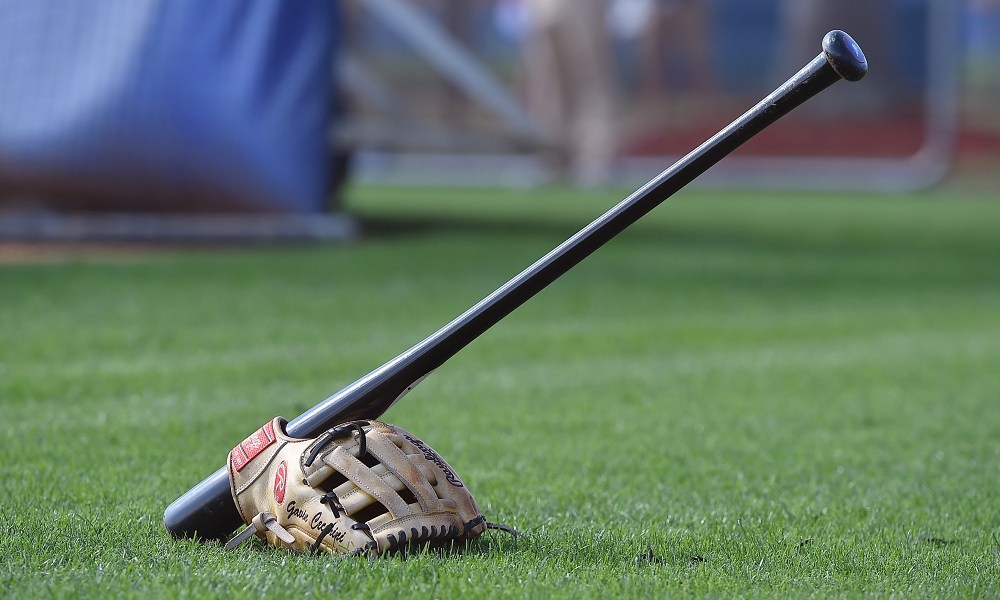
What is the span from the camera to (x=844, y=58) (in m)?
2.31

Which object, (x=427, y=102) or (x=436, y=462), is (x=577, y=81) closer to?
(x=427, y=102)

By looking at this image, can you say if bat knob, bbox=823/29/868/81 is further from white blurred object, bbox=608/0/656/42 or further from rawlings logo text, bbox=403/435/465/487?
white blurred object, bbox=608/0/656/42

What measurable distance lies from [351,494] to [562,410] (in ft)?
6.73

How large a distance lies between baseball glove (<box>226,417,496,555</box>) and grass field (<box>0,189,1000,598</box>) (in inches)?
2.1

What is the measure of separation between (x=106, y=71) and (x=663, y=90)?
16.8 meters

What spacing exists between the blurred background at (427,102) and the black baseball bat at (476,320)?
641 cm

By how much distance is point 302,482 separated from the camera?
2408 millimetres

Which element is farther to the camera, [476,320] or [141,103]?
[141,103]

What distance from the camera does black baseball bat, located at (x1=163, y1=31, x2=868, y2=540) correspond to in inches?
97.3

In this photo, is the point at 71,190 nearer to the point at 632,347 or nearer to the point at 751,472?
the point at 632,347

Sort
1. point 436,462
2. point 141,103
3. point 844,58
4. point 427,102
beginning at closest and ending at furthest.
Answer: point 844,58 < point 436,462 < point 141,103 < point 427,102

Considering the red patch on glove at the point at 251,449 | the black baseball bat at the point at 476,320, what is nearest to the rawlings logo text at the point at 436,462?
the black baseball bat at the point at 476,320

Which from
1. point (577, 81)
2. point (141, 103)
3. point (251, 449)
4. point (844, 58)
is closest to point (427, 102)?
point (577, 81)

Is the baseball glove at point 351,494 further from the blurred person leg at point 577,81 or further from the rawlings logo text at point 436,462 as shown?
the blurred person leg at point 577,81
